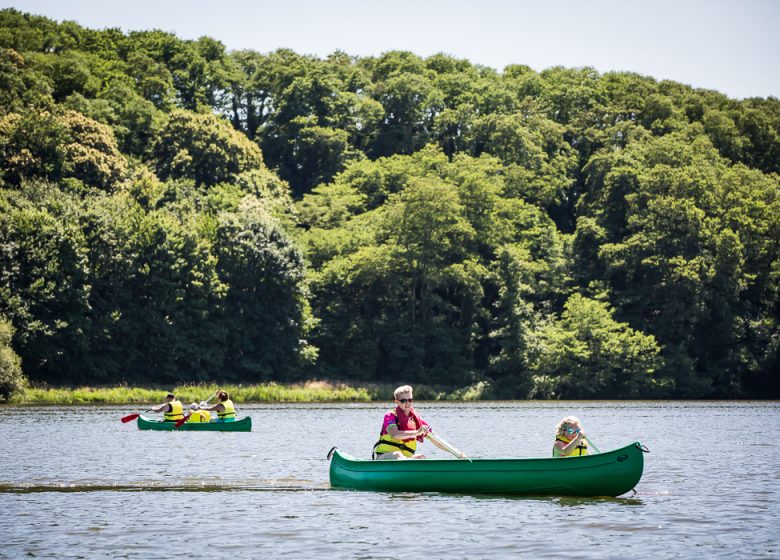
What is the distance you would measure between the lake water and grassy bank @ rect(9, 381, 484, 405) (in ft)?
84.3

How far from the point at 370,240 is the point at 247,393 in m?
21.3

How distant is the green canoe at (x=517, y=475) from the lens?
21.5 meters

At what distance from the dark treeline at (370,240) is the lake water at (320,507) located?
106ft

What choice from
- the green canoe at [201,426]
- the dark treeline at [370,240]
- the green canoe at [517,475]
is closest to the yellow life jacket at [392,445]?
the green canoe at [517,475]

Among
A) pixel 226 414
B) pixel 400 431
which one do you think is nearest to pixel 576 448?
pixel 400 431

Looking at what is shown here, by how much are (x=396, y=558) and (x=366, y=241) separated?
244 ft

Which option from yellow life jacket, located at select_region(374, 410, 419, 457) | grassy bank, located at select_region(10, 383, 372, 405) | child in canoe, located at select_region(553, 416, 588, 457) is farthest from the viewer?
grassy bank, located at select_region(10, 383, 372, 405)

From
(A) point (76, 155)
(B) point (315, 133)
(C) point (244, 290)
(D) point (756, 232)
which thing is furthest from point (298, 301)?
(D) point (756, 232)

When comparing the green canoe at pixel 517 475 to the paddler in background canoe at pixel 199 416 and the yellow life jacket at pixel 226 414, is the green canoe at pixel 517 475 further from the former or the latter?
the paddler in background canoe at pixel 199 416

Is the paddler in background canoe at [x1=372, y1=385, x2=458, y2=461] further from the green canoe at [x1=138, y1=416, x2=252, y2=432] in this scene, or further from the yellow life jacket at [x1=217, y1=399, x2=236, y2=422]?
the yellow life jacket at [x1=217, y1=399, x2=236, y2=422]

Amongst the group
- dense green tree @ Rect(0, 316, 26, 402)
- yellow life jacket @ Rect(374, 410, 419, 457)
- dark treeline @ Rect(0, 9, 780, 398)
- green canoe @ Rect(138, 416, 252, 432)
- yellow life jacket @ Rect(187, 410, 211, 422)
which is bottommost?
green canoe @ Rect(138, 416, 252, 432)

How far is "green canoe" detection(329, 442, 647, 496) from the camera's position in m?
21.5

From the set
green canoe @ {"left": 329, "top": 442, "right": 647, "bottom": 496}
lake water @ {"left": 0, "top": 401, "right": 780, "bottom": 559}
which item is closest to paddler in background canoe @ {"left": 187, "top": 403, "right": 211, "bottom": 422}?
lake water @ {"left": 0, "top": 401, "right": 780, "bottom": 559}

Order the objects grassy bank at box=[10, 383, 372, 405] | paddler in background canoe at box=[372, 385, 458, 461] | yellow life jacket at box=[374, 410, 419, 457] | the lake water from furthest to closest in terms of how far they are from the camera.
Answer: grassy bank at box=[10, 383, 372, 405] < yellow life jacket at box=[374, 410, 419, 457] < paddler in background canoe at box=[372, 385, 458, 461] < the lake water
